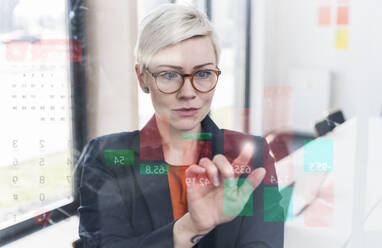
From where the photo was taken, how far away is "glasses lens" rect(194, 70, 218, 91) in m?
0.56

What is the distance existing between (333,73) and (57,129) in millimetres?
476

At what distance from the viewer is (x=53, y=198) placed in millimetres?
608

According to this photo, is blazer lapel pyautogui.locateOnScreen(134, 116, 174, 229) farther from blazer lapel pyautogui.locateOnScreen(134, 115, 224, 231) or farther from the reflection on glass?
the reflection on glass

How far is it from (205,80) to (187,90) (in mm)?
37

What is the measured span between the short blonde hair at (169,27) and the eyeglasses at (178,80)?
0.03 metres

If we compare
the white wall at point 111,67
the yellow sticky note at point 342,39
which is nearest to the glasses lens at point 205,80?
the white wall at point 111,67

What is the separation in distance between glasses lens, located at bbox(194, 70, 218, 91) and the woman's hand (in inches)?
4.6

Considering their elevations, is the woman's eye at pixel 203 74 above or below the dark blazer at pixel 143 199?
above

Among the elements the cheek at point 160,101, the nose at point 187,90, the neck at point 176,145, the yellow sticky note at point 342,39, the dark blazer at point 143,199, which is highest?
the yellow sticky note at point 342,39

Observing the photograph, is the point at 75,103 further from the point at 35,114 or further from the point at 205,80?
the point at 205,80

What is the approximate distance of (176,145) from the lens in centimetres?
60

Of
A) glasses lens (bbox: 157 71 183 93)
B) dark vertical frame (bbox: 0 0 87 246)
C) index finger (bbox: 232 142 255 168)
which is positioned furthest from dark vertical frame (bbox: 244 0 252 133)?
dark vertical frame (bbox: 0 0 87 246)

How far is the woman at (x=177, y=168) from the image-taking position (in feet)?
1.80

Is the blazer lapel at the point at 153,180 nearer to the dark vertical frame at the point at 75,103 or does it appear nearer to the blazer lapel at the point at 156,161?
the blazer lapel at the point at 156,161
